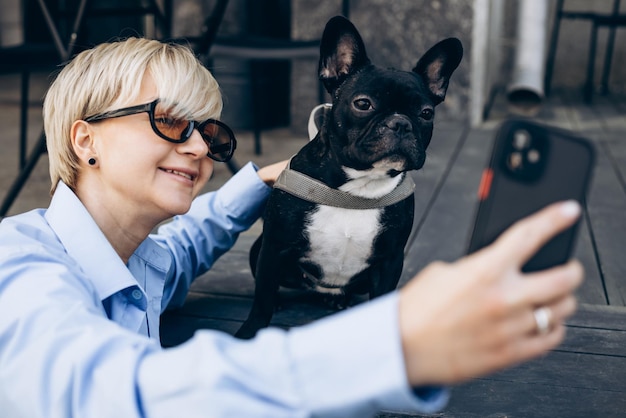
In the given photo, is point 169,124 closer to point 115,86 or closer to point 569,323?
point 115,86

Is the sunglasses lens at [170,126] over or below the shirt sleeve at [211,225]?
over

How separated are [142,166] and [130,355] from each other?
569mm

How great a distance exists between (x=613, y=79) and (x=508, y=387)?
16.3 feet

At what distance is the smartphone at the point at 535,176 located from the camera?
2.43 feet

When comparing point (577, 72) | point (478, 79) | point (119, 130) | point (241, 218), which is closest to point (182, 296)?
point (241, 218)

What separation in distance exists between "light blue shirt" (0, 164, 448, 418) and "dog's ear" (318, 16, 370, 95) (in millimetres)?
738

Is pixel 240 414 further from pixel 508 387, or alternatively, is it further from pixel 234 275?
pixel 234 275

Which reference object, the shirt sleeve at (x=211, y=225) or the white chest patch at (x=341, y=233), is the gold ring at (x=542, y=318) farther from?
the shirt sleeve at (x=211, y=225)

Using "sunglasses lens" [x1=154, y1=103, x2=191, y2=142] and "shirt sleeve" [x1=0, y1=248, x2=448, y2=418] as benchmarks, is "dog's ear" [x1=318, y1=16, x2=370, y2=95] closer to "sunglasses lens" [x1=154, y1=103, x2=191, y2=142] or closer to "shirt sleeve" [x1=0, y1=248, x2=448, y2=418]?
"sunglasses lens" [x1=154, y1=103, x2=191, y2=142]

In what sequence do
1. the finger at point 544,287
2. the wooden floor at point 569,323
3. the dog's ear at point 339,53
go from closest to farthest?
1. the finger at point 544,287
2. the wooden floor at point 569,323
3. the dog's ear at point 339,53

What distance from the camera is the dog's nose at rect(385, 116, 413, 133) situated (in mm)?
1716

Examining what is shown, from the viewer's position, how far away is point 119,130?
4.45 feet

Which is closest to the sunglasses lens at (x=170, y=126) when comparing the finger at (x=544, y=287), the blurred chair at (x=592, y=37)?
the finger at (x=544, y=287)

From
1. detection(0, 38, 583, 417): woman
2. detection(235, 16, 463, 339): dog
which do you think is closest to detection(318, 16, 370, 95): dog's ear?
detection(235, 16, 463, 339): dog
